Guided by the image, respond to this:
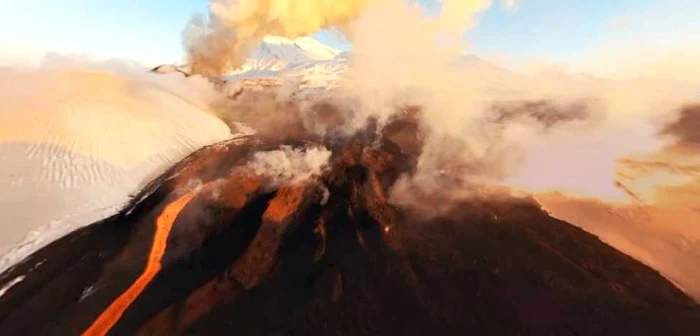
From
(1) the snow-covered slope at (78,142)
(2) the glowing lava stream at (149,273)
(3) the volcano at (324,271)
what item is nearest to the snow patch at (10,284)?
(3) the volcano at (324,271)

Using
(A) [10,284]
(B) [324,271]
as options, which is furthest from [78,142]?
(B) [324,271]

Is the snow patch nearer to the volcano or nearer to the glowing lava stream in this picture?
the volcano

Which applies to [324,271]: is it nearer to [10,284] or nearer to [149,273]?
[149,273]

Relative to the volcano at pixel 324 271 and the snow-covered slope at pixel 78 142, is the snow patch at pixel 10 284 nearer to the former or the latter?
the volcano at pixel 324 271

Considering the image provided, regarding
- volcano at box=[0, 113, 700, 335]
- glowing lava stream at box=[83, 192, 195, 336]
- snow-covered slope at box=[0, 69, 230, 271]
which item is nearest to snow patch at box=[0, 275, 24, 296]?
volcano at box=[0, 113, 700, 335]

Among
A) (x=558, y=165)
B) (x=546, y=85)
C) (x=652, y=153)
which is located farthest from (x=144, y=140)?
(x=546, y=85)

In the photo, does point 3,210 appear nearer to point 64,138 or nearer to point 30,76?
point 64,138
